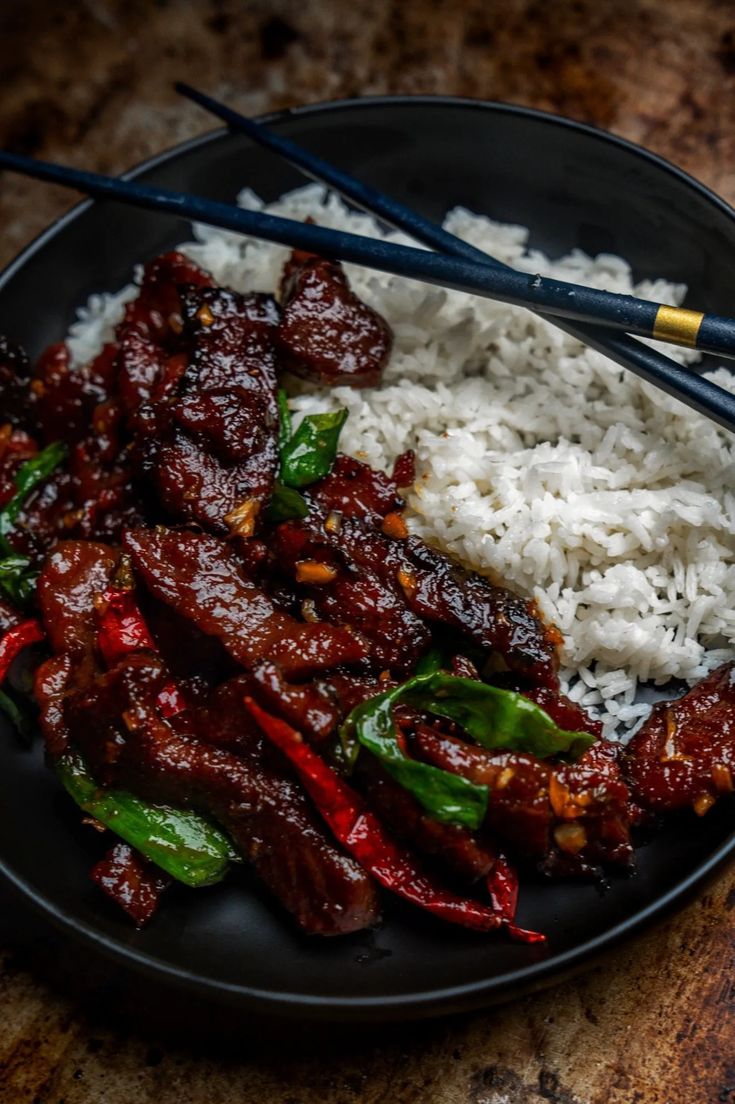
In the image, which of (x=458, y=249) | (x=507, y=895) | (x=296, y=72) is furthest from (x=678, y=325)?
(x=296, y=72)

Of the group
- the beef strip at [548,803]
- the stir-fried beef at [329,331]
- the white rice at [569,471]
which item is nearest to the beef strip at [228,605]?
the beef strip at [548,803]

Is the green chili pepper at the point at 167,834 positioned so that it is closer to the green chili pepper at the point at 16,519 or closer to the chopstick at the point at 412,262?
A: the green chili pepper at the point at 16,519

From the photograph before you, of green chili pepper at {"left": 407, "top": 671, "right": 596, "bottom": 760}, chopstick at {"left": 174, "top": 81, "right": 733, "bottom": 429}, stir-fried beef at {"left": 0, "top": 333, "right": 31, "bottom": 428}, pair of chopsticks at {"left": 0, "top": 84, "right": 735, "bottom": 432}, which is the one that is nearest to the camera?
green chili pepper at {"left": 407, "top": 671, "right": 596, "bottom": 760}

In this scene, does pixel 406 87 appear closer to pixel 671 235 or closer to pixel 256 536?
pixel 671 235

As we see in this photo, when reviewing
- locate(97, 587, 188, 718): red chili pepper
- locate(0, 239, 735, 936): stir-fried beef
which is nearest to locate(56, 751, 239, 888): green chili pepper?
locate(0, 239, 735, 936): stir-fried beef

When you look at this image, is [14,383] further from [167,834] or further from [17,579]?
[167,834]

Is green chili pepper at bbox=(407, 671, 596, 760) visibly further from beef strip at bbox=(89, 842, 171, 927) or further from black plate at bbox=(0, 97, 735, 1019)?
beef strip at bbox=(89, 842, 171, 927)
